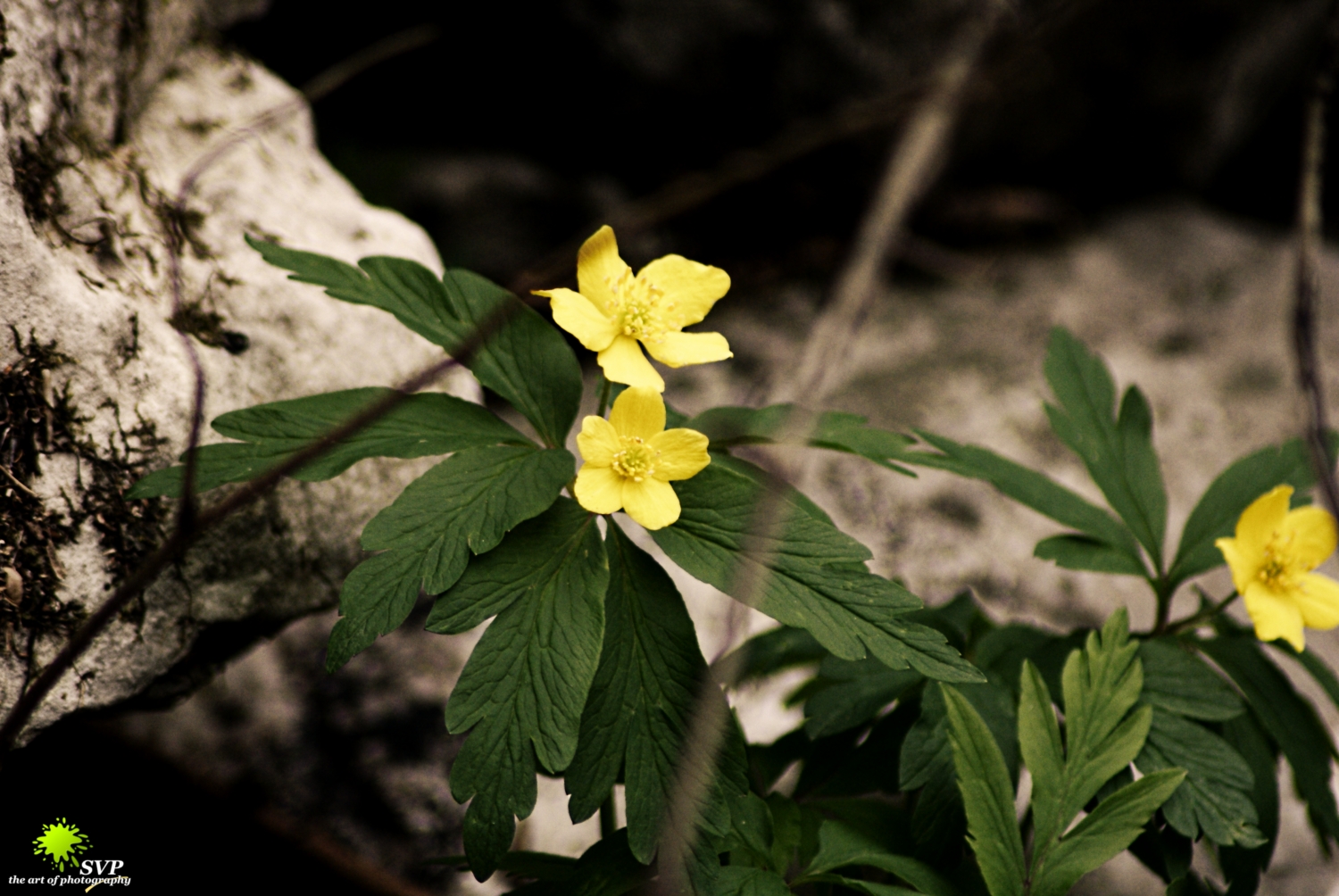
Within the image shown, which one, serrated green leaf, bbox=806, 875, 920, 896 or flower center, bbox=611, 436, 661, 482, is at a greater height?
flower center, bbox=611, 436, 661, 482

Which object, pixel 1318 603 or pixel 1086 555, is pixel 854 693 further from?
pixel 1318 603

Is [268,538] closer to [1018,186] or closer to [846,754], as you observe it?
[846,754]

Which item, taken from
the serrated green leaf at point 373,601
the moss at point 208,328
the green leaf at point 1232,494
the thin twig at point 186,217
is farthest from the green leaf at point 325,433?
the green leaf at point 1232,494

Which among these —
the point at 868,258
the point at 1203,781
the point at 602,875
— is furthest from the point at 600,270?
the point at 1203,781

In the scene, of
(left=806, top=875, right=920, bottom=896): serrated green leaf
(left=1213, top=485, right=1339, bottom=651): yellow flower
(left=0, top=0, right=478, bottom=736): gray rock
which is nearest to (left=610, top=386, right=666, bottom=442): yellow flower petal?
(left=0, top=0, right=478, bottom=736): gray rock

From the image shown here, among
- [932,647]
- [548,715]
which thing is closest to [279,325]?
[548,715]

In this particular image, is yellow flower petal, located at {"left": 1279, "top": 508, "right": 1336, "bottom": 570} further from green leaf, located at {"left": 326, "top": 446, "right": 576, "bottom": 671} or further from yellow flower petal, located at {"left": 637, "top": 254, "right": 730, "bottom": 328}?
green leaf, located at {"left": 326, "top": 446, "right": 576, "bottom": 671}

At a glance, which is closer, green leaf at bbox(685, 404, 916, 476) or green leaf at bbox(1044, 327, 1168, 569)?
green leaf at bbox(685, 404, 916, 476)
